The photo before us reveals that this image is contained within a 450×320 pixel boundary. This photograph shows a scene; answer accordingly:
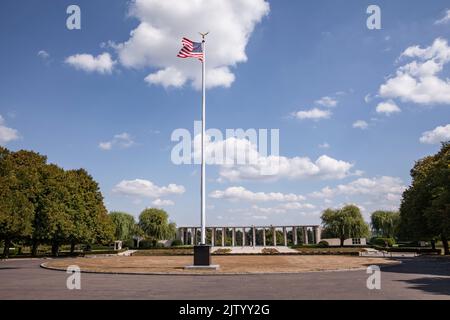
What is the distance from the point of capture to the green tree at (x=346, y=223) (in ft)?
265

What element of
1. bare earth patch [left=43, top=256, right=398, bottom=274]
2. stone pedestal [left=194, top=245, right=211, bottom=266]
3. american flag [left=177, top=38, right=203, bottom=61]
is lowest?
bare earth patch [left=43, top=256, right=398, bottom=274]

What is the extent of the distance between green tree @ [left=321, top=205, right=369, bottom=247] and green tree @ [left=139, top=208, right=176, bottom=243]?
35.7 metres

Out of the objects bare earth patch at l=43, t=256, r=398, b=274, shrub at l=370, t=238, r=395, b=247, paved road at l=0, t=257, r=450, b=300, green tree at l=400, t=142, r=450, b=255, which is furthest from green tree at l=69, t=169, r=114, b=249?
shrub at l=370, t=238, r=395, b=247

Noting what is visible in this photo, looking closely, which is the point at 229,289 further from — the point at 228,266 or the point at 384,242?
the point at 384,242

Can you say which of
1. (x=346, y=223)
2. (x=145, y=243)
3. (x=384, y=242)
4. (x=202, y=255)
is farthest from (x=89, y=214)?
(x=384, y=242)

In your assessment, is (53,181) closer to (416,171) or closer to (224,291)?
(224,291)

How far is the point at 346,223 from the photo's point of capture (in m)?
80.6

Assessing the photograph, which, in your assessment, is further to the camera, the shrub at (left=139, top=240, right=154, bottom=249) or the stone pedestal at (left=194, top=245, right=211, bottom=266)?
the shrub at (left=139, top=240, right=154, bottom=249)

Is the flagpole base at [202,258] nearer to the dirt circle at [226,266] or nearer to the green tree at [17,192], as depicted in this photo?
the dirt circle at [226,266]

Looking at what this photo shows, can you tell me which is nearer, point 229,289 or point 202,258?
point 229,289

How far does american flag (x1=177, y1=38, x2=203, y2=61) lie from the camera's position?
26428 millimetres

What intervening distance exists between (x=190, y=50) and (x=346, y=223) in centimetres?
6424

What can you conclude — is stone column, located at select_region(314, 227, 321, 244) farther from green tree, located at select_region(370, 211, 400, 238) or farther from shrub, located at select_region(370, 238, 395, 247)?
shrub, located at select_region(370, 238, 395, 247)
